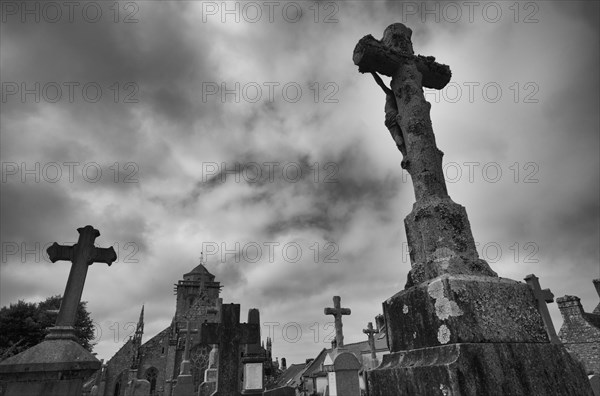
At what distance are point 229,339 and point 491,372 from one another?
588 centimetres

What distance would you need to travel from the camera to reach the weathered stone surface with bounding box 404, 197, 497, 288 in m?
2.17

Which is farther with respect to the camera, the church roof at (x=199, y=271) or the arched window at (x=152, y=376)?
the church roof at (x=199, y=271)

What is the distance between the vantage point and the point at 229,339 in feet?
21.5

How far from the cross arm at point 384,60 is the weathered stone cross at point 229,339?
5.73 metres

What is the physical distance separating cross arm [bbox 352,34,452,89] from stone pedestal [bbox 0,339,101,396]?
4677mm

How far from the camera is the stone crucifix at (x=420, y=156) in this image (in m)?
2.26

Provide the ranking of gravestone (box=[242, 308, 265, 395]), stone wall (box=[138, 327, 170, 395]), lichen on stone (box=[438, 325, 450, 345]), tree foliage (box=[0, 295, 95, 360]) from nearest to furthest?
lichen on stone (box=[438, 325, 450, 345]) < gravestone (box=[242, 308, 265, 395]) < tree foliage (box=[0, 295, 95, 360]) < stone wall (box=[138, 327, 170, 395])

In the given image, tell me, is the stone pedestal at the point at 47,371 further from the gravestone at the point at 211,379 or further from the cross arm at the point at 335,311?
the cross arm at the point at 335,311

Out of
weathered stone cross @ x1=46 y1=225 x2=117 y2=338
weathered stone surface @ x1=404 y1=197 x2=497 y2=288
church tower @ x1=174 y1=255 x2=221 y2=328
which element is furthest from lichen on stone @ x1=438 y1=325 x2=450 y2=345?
church tower @ x1=174 y1=255 x2=221 y2=328

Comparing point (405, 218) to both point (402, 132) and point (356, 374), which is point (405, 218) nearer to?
point (402, 132)

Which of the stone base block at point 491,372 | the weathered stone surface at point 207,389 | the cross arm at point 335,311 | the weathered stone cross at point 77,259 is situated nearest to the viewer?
the stone base block at point 491,372

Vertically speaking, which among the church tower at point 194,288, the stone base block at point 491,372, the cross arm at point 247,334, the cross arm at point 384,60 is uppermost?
the church tower at point 194,288

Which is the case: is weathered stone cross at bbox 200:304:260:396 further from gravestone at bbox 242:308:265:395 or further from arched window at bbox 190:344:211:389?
arched window at bbox 190:344:211:389

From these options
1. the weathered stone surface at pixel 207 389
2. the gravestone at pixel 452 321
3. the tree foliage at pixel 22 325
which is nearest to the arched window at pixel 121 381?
the tree foliage at pixel 22 325
